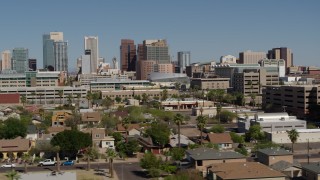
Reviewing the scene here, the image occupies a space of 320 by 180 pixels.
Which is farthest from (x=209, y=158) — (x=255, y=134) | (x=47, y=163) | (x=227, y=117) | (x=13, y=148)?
(x=227, y=117)

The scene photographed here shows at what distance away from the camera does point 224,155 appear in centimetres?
3822

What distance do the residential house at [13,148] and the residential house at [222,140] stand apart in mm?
17477

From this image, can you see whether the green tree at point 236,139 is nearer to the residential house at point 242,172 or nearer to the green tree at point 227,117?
the residential house at point 242,172

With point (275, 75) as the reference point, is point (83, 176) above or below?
below

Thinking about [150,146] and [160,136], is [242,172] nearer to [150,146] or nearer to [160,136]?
[160,136]

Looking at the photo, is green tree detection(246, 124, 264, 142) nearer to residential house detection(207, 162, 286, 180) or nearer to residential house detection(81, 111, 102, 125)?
residential house detection(207, 162, 286, 180)

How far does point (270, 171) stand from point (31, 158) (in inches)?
862

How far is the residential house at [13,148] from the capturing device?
45656 mm

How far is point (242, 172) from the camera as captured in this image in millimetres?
31641

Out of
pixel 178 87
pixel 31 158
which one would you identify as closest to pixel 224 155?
pixel 31 158

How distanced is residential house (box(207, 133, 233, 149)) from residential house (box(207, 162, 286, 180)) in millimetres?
14449

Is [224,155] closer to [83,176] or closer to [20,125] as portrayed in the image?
[83,176]

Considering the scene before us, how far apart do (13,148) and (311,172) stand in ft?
87.0

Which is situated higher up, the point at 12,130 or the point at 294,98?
the point at 294,98
